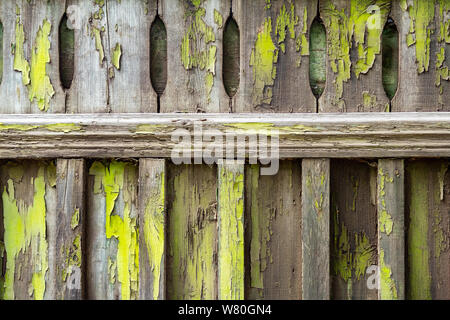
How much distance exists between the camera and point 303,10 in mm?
1096

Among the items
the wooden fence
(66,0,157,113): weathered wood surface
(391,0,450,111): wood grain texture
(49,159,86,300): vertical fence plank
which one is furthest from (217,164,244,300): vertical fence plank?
(391,0,450,111): wood grain texture

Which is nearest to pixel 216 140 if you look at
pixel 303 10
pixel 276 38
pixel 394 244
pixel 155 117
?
pixel 155 117

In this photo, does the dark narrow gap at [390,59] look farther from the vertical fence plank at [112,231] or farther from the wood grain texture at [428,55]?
the vertical fence plank at [112,231]

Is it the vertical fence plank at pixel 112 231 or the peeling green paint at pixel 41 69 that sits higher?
the peeling green paint at pixel 41 69

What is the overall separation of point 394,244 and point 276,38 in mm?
642

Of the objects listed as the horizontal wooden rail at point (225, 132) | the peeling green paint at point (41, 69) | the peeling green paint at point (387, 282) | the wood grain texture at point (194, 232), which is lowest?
the peeling green paint at point (387, 282)

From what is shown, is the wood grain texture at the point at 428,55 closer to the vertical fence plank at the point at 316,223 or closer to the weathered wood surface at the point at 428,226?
the weathered wood surface at the point at 428,226

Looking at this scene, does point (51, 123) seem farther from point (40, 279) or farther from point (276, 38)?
point (276, 38)

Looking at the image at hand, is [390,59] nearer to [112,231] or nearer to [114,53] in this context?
[114,53]

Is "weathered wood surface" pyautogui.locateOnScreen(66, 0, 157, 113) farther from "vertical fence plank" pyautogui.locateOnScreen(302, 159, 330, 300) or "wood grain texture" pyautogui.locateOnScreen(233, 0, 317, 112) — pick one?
"vertical fence plank" pyautogui.locateOnScreen(302, 159, 330, 300)

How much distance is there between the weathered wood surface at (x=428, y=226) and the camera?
1.09 meters

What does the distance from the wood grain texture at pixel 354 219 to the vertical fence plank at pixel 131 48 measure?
0.58 m

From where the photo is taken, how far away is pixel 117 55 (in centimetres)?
112

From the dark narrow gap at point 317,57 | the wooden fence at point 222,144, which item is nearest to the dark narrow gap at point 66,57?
the wooden fence at point 222,144
